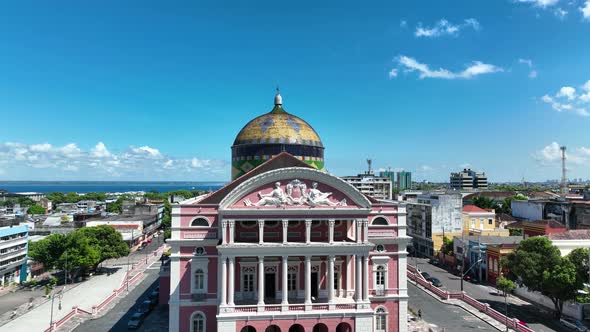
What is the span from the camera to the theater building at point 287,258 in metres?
30.8

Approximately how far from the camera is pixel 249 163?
42938mm

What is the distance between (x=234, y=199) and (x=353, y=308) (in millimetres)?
11825

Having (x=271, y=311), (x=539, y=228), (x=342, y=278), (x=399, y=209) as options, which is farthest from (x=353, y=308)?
(x=539, y=228)

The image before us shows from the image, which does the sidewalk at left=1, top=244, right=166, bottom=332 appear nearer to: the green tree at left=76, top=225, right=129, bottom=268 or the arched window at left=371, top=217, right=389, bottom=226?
the green tree at left=76, top=225, right=129, bottom=268

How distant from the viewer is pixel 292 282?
3381 cm

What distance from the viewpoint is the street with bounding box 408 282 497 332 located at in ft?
123

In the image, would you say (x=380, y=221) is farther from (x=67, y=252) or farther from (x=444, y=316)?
(x=67, y=252)

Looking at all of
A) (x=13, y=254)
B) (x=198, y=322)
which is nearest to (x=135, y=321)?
(x=198, y=322)

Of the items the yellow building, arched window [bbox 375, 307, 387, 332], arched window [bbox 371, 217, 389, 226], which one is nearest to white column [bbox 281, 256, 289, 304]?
arched window [bbox 375, 307, 387, 332]

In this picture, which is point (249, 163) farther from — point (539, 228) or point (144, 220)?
point (144, 220)

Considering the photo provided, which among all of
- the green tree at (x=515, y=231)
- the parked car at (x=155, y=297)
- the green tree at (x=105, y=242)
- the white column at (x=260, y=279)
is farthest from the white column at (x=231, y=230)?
the green tree at (x=515, y=231)

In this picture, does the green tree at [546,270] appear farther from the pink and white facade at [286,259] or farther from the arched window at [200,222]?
the arched window at [200,222]

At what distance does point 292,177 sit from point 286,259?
20.0ft

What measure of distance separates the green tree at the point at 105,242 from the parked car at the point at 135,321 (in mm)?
24213
